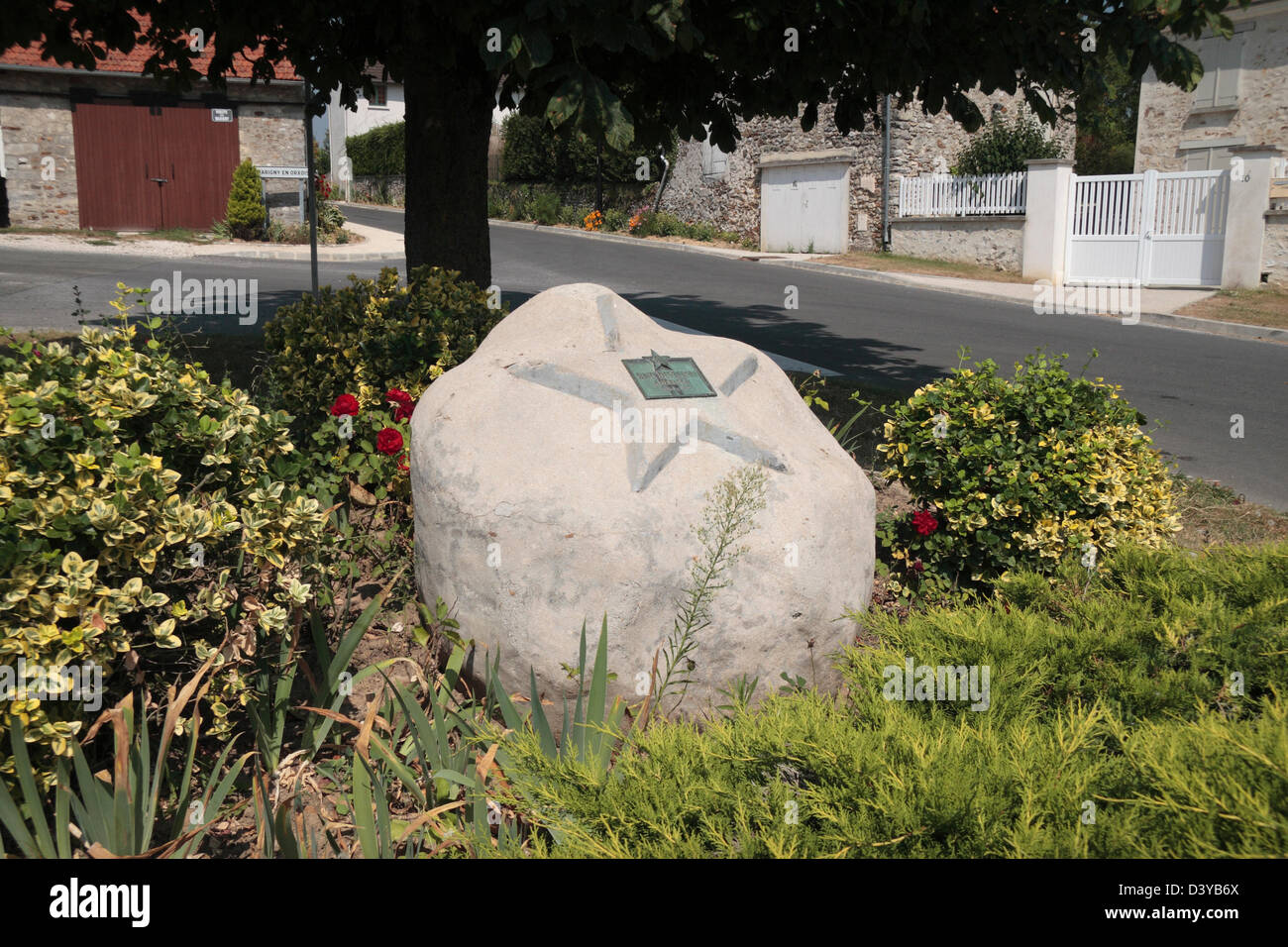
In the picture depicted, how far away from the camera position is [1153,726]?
2105mm

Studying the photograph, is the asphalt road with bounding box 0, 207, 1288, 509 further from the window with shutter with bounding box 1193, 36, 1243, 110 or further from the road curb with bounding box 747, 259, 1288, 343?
the window with shutter with bounding box 1193, 36, 1243, 110

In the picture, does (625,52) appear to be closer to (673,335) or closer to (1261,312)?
(673,335)

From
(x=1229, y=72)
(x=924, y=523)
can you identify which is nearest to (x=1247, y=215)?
(x=1229, y=72)

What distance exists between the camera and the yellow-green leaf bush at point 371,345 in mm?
5305

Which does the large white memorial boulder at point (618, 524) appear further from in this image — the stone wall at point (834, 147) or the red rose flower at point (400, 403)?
the stone wall at point (834, 147)

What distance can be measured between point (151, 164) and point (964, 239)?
17.7 m

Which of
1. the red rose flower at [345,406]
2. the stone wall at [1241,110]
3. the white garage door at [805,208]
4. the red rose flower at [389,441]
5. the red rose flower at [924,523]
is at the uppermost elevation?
the stone wall at [1241,110]

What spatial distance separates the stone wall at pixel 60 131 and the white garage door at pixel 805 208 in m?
11.4

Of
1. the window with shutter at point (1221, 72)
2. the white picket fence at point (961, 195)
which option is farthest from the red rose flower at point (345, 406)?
the window with shutter at point (1221, 72)

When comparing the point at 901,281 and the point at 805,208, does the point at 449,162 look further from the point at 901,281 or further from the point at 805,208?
the point at 805,208

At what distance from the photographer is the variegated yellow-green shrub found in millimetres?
2676

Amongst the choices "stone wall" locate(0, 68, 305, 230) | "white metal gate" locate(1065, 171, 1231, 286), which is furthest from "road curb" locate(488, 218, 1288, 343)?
"stone wall" locate(0, 68, 305, 230)

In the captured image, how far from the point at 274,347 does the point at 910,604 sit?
3739 mm

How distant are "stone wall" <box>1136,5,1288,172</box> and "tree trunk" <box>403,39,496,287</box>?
750 inches
